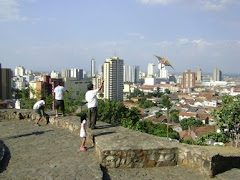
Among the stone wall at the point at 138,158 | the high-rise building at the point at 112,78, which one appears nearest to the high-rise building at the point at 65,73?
the high-rise building at the point at 112,78

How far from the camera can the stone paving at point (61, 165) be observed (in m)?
4.56

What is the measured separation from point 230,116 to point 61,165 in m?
10.6

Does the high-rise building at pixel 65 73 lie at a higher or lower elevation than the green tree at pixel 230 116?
higher

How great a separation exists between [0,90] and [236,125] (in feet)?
151

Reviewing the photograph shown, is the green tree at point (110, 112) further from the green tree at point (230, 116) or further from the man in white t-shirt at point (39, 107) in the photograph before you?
the man in white t-shirt at point (39, 107)

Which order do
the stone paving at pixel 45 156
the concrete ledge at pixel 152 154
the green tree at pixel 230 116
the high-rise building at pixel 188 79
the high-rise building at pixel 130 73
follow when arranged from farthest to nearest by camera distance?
the high-rise building at pixel 130 73 → the high-rise building at pixel 188 79 → the green tree at pixel 230 116 → the concrete ledge at pixel 152 154 → the stone paving at pixel 45 156

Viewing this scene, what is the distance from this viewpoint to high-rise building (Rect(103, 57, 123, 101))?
79312 mm

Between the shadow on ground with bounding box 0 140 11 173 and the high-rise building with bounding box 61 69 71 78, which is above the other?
the high-rise building with bounding box 61 69 71 78

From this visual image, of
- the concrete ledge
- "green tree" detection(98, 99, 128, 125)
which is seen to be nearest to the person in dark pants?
the concrete ledge

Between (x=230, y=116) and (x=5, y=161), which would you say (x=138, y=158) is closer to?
(x=5, y=161)

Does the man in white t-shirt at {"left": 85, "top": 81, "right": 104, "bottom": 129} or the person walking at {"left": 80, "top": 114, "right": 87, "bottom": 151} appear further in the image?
the man in white t-shirt at {"left": 85, "top": 81, "right": 104, "bottom": 129}

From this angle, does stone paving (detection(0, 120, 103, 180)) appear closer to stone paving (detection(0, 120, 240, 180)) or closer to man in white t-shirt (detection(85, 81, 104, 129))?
stone paving (detection(0, 120, 240, 180))

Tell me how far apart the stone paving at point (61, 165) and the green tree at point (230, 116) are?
338 inches

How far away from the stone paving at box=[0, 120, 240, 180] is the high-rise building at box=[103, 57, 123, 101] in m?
71.7
